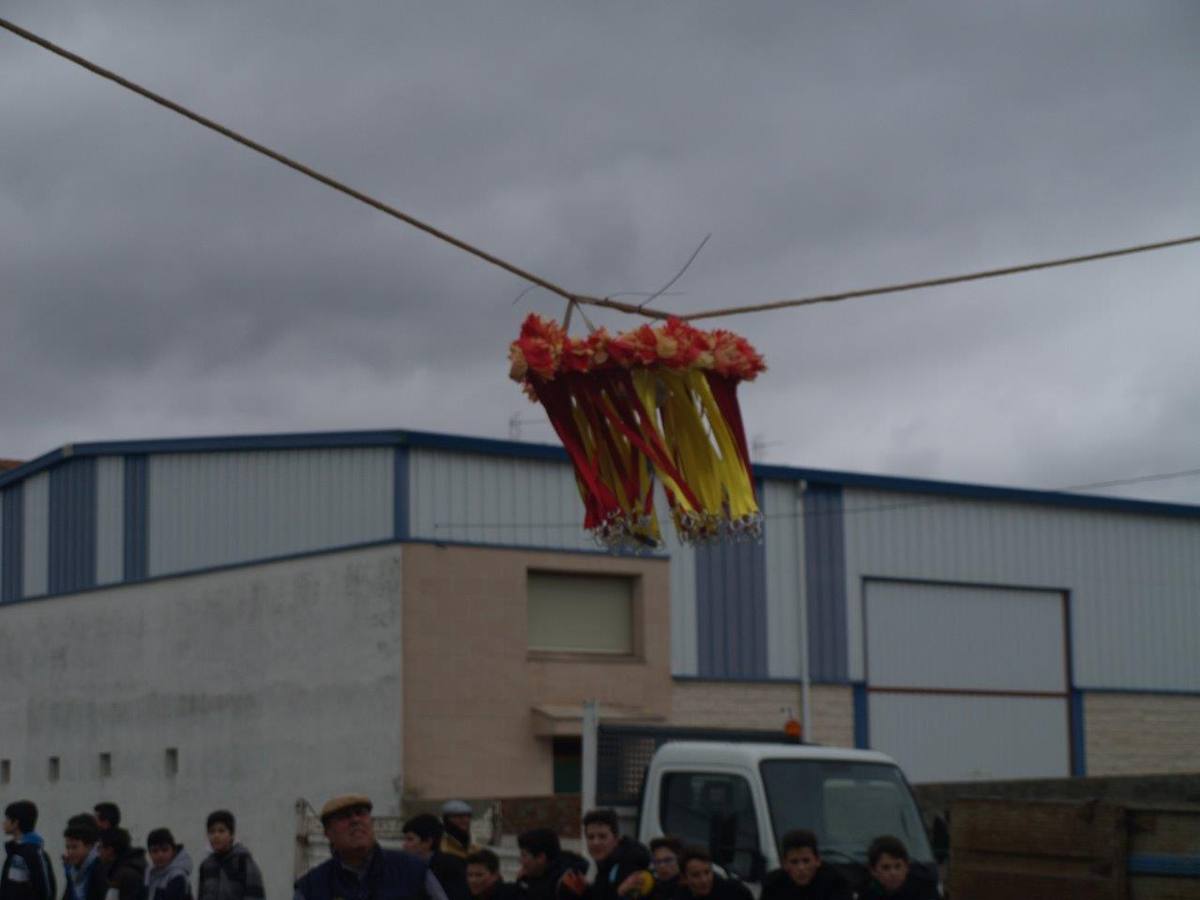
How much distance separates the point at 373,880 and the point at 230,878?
5.45m

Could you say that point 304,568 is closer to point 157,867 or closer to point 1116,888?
point 157,867

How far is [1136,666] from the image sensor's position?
37281mm

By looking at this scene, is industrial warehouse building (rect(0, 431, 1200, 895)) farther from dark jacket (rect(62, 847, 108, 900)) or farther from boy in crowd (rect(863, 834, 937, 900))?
Answer: boy in crowd (rect(863, 834, 937, 900))

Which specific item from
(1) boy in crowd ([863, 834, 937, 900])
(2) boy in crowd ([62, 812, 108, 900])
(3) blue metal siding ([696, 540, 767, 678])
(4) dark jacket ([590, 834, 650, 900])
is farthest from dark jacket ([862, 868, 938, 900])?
(3) blue metal siding ([696, 540, 767, 678])

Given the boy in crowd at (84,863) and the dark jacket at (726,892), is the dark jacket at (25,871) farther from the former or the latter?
the dark jacket at (726,892)

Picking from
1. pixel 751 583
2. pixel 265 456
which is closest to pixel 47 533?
pixel 265 456

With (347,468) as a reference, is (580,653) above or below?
below

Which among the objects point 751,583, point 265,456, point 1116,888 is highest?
point 265,456

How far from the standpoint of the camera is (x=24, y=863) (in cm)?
1326

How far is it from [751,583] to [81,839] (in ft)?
67.0

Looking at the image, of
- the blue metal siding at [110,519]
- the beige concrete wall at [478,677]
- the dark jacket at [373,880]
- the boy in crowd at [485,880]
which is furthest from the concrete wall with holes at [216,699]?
the dark jacket at [373,880]

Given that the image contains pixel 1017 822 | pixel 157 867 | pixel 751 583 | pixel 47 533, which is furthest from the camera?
pixel 47 533

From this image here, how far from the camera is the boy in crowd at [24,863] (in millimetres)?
13266

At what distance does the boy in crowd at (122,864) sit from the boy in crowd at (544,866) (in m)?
3.53
